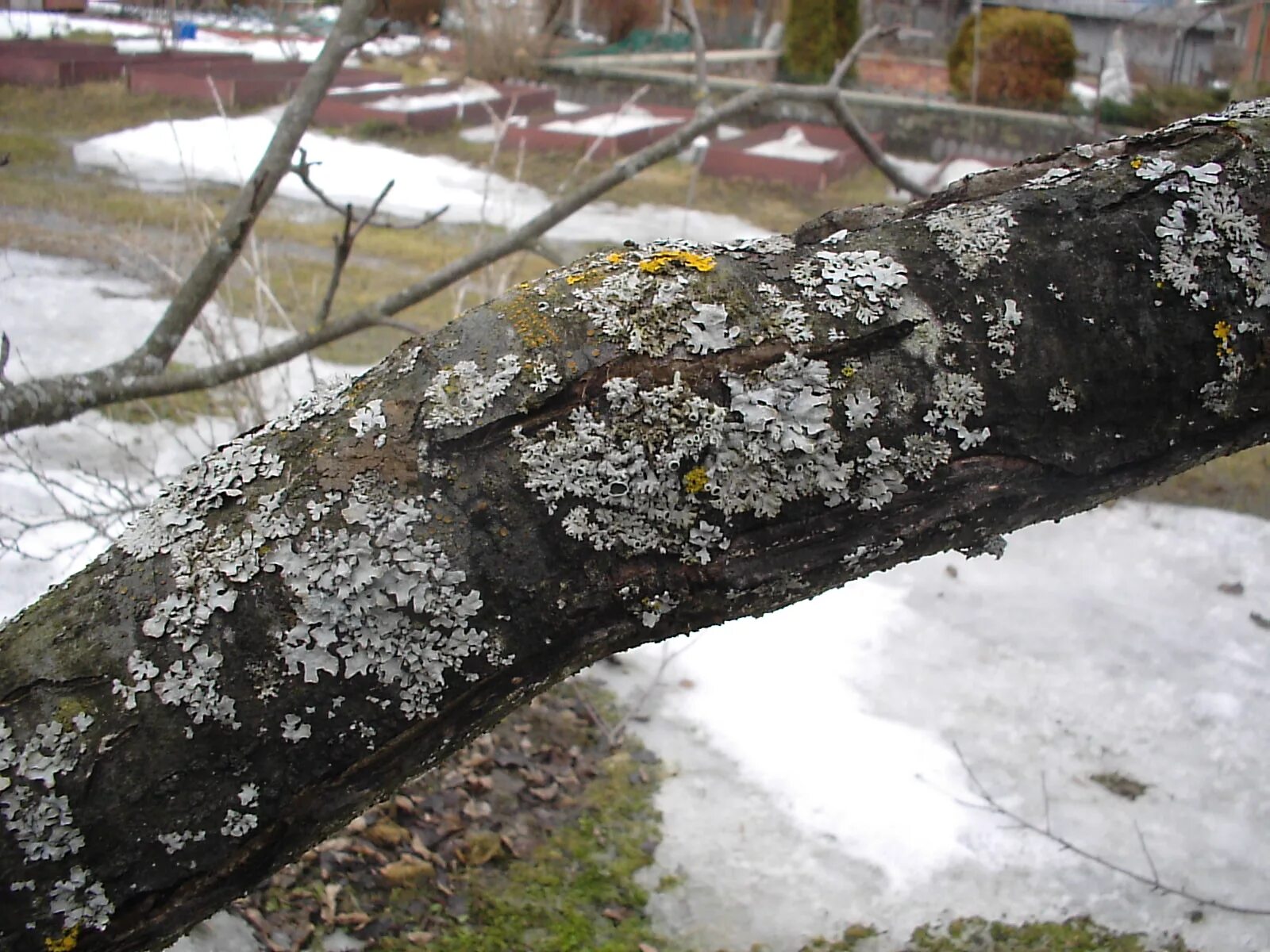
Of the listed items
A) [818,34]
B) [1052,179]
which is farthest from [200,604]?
[818,34]

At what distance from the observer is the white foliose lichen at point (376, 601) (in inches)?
36.2

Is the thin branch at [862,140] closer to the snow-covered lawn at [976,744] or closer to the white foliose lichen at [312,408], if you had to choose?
the snow-covered lawn at [976,744]

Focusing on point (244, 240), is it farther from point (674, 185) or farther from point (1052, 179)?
point (674, 185)

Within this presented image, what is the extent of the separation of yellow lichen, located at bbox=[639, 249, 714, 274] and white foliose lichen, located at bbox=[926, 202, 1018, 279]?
240 millimetres

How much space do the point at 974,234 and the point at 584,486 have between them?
1.59ft

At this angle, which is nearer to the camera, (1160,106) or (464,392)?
(464,392)

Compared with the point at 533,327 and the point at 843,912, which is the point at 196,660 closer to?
the point at 533,327

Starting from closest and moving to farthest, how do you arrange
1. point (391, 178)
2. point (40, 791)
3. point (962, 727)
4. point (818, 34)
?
point (40, 791)
point (962, 727)
point (391, 178)
point (818, 34)

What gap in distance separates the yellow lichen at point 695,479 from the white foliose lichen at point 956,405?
226 millimetres

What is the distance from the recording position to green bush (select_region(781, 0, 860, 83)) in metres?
16.9

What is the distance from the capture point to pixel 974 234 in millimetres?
1074

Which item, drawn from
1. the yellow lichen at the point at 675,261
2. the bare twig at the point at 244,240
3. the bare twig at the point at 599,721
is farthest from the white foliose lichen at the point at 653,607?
the bare twig at the point at 599,721

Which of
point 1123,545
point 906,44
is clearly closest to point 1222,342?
point 1123,545

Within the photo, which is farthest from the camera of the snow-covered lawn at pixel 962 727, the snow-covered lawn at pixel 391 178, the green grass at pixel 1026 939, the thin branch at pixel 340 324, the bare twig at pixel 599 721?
the snow-covered lawn at pixel 391 178
